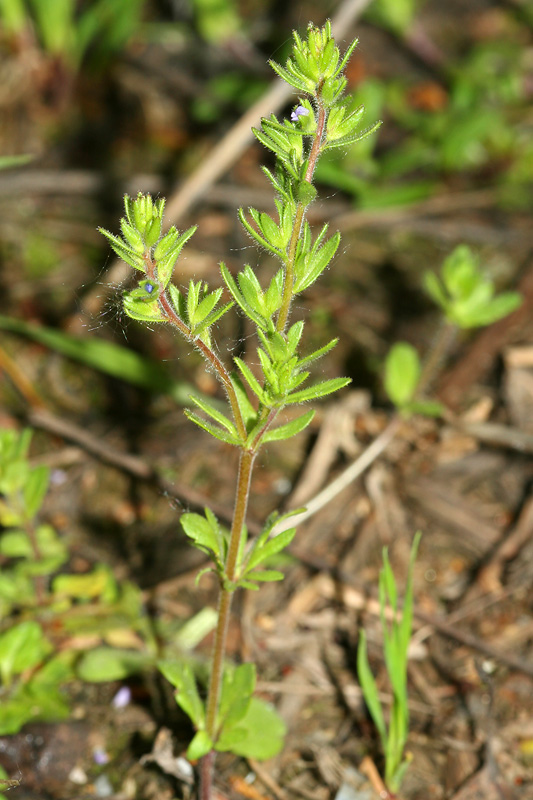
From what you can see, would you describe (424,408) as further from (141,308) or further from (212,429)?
(141,308)

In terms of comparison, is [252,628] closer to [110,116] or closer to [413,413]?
[413,413]

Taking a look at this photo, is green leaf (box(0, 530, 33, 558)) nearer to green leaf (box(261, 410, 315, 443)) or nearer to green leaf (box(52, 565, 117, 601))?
green leaf (box(52, 565, 117, 601))

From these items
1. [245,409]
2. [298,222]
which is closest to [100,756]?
[245,409]

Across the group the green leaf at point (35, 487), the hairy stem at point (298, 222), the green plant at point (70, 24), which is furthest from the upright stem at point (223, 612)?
the green plant at point (70, 24)

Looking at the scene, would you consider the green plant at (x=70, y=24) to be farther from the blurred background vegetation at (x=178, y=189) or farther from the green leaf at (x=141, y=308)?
the green leaf at (x=141, y=308)

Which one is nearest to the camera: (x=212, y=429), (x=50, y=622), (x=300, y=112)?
(x=300, y=112)

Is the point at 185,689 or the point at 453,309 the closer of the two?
the point at 185,689

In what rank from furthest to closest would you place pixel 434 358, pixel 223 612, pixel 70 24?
1. pixel 70 24
2. pixel 434 358
3. pixel 223 612
